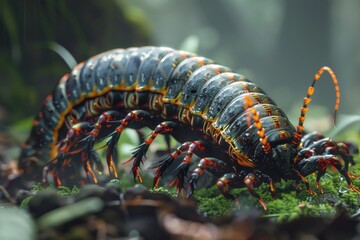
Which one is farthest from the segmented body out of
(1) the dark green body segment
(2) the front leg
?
(2) the front leg

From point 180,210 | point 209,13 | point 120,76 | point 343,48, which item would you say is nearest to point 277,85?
point 343,48

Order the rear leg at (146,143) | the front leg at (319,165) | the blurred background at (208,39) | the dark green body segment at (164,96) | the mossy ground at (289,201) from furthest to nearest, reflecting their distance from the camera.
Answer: the blurred background at (208,39), the rear leg at (146,143), the dark green body segment at (164,96), the front leg at (319,165), the mossy ground at (289,201)

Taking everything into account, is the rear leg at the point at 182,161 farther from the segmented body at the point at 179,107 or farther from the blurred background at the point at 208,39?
the blurred background at the point at 208,39

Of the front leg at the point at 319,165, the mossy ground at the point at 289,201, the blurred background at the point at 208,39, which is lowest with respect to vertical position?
the blurred background at the point at 208,39

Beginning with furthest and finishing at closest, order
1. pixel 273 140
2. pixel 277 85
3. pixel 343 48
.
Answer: pixel 277 85, pixel 343 48, pixel 273 140

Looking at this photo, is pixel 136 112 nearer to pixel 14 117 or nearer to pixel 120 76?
pixel 120 76

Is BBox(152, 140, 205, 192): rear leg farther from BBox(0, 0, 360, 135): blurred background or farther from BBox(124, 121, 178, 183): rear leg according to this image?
BBox(0, 0, 360, 135): blurred background

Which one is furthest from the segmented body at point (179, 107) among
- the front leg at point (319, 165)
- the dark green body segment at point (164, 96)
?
the front leg at point (319, 165)
